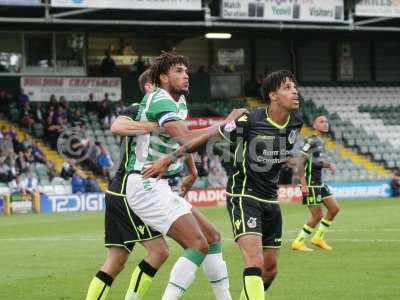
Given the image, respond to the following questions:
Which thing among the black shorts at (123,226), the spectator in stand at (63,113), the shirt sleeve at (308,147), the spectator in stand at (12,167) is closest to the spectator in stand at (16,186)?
the spectator in stand at (12,167)

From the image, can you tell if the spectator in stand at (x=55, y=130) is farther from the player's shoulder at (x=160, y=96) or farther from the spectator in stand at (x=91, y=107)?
the player's shoulder at (x=160, y=96)

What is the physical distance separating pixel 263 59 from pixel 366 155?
717cm

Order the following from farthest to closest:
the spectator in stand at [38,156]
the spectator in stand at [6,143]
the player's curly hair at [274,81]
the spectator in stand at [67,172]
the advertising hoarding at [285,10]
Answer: the advertising hoarding at [285,10]
the spectator in stand at [38,156]
the spectator in stand at [67,172]
the spectator in stand at [6,143]
the player's curly hair at [274,81]

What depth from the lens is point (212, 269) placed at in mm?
9477

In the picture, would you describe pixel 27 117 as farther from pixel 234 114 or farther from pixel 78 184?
pixel 234 114

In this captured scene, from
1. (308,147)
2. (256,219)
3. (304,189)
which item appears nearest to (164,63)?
(256,219)

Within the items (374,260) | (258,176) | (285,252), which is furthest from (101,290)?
(285,252)

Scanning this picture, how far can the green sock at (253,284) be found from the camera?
884cm

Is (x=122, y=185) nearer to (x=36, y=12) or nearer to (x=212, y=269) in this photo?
(x=212, y=269)

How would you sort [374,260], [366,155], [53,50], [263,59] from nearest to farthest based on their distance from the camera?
[374,260] → [53,50] → [366,155] → [263,59]

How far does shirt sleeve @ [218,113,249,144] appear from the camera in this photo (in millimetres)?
9078

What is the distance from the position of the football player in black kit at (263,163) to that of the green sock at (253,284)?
0.28 m

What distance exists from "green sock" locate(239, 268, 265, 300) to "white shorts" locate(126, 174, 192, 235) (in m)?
0.81

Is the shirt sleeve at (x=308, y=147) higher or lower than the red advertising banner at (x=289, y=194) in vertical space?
higher
